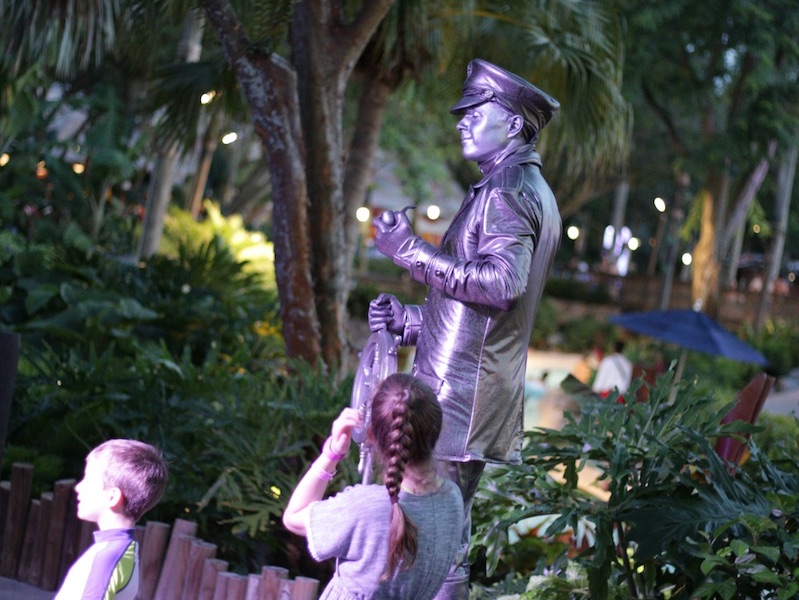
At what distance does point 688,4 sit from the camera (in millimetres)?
20031

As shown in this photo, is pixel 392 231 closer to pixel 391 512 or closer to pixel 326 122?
pixel 391 512

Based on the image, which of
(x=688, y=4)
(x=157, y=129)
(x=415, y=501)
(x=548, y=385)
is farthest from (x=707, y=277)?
(x=415, y=501)

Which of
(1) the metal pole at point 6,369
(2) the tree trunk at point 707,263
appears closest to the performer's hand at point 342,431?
(1) the metal pole at point 6,369

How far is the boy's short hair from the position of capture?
2.80 metres

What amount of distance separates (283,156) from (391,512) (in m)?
4.00

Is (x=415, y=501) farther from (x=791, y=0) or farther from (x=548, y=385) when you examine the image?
(x=791, y=0)

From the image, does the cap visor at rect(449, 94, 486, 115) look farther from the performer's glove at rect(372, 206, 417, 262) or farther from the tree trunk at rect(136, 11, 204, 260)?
the tree trunk at rect(136, 11, 204, 260)

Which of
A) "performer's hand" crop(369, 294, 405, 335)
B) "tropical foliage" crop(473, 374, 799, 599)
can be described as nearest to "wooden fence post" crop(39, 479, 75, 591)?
"tropical foliage" crop(473, 374, 799, 599)

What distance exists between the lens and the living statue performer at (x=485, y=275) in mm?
3328

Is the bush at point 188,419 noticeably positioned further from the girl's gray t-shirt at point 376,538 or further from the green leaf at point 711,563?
the girl's gray t-shirt at point 376,538

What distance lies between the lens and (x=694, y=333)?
12.6 metres

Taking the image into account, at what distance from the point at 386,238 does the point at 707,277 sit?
19815mm

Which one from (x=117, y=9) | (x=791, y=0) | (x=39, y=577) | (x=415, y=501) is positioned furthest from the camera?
(x=791, y=0)

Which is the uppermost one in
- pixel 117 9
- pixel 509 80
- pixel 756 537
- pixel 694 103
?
pixel 694 103
